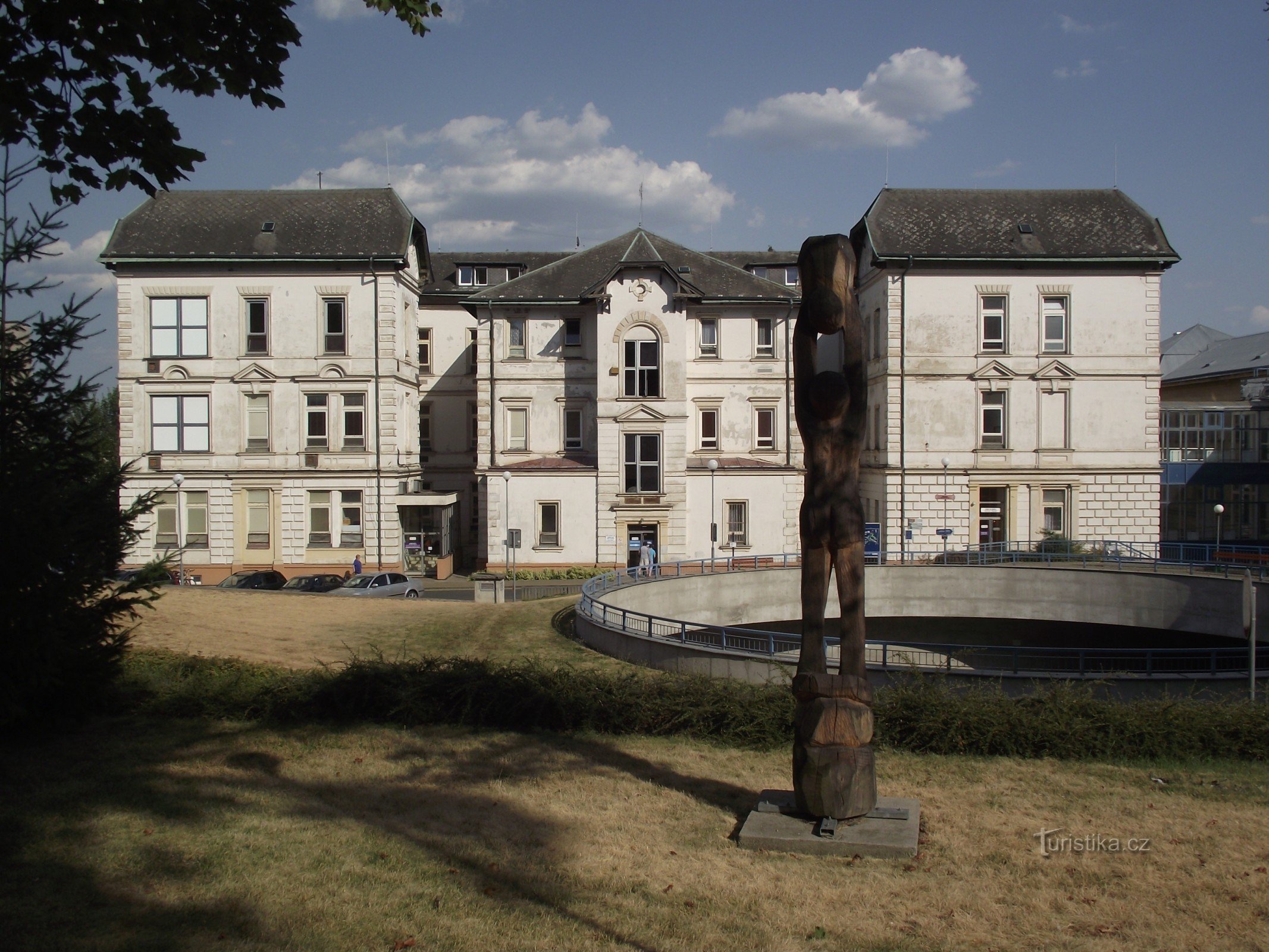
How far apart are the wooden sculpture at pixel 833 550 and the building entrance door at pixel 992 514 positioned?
32633mm

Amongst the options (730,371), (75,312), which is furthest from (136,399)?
(75,312)

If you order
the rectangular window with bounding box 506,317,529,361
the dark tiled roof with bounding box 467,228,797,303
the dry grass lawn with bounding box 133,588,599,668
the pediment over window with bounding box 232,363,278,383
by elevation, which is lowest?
the dry grass lawn with bounding box 133,588,599,668

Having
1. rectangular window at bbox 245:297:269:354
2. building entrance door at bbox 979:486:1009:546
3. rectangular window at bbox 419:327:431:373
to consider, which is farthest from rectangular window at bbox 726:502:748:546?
rectangular window at bbox 245:297:269:354

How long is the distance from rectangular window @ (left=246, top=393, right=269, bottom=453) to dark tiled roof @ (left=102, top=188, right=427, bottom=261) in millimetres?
5544

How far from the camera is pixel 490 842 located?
28.3 ft

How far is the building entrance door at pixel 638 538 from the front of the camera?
3859 cm

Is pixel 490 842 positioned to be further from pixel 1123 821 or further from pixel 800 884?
pixel 1123 821

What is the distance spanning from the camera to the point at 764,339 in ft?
139

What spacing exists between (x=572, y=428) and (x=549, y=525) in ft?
14.9

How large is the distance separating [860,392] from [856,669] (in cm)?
257

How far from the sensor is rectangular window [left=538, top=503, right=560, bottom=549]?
127ft

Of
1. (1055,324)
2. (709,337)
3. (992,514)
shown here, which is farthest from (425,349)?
(1055,324)

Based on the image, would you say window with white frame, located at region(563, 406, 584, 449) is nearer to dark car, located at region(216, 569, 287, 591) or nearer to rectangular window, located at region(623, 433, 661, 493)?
rectangular window, located at region(623, 433, 661, 493)

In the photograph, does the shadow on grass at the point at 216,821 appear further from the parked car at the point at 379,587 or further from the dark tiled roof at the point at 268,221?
the dark tiled roof at the point at 268,221
